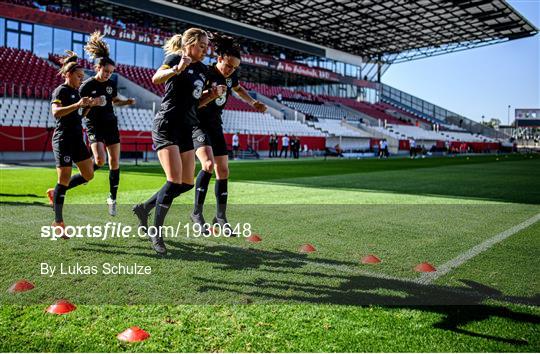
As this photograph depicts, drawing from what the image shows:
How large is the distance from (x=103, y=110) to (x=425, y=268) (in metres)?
5.18

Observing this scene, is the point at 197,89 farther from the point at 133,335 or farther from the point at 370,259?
the point at 133,335

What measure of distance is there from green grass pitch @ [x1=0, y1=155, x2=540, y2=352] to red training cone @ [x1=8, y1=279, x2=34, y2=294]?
10 cm

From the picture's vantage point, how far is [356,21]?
4919 centimetres

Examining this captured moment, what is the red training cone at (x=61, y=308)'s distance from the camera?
114 inches

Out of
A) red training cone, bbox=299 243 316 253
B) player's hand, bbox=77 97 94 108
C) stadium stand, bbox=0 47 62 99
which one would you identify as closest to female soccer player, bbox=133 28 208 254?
player's hand, bbox=77 97 94 108

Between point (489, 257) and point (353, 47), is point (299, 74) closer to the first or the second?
point (353, 47)

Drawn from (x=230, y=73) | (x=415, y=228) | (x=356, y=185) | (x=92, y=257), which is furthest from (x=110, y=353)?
(x=356, y=185)

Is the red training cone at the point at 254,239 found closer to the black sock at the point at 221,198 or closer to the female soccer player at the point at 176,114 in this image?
the black sock at the point at 221,198

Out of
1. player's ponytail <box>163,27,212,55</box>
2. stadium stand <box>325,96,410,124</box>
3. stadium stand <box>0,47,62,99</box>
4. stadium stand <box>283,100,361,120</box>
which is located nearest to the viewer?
player's ponytail <box>163,27,212,55</box>

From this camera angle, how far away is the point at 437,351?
2.45 meters

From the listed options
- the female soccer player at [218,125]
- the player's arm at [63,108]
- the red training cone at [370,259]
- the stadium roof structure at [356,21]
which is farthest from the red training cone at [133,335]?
the stadium roof structure at [356,21]

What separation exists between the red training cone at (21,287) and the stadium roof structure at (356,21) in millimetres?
36744

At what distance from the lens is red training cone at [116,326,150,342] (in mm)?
2518

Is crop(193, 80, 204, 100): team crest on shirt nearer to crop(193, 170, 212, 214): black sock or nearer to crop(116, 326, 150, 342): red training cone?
crop(193, 170, 212, 214): black sock
